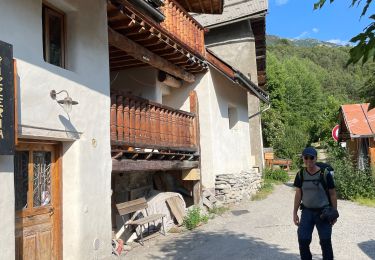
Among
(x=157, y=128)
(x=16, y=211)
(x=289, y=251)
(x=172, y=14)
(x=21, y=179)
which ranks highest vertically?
(x=172, y=14)

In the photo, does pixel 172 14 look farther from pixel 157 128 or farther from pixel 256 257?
pixel 256 257

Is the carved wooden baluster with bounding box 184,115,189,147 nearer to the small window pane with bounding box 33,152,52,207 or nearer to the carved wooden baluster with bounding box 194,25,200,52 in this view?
the carved wooden baluster with bounding box 194,25,200,52

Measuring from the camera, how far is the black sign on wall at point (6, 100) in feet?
14.8

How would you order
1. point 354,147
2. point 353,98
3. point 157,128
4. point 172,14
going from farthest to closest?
point 353,98 → point 354,147 → point 172,14 → point 157,128

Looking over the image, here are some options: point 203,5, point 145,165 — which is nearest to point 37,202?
point 145,165

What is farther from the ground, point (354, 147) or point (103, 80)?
point (103, 80)

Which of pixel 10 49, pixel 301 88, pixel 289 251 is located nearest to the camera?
pixel 10 49

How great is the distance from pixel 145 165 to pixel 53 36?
327 centimetres

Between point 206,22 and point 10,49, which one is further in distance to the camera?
point 206,22

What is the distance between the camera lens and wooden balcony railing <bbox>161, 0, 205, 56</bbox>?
31.2 feet

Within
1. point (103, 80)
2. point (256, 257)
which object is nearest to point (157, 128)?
point (103, 80)

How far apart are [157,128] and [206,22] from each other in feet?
33.7

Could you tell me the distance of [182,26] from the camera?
1024cm

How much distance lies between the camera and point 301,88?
4619cm
